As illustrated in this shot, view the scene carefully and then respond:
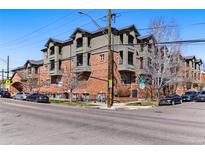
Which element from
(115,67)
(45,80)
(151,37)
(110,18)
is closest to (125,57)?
(115,67)

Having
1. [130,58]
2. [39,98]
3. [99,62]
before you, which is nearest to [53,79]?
[39,98]

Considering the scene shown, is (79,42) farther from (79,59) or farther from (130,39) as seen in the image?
(130,39)

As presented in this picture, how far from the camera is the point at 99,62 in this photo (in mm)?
42594

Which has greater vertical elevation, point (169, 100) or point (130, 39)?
point (130, 39)

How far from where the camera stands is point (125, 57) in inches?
1576

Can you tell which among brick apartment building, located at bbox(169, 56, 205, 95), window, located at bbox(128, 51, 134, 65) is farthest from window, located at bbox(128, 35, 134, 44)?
brick apartment building, located at bbox(169, 56, 205, 95)

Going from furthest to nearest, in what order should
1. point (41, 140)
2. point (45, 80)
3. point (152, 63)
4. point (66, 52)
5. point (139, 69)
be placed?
point (45, 80) < point (66, 52) < point (139, 69) < point (152, 63) < point (41, 140)

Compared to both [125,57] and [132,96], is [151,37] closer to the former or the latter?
[125,57]

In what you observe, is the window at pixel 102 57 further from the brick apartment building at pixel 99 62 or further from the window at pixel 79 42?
the window at pixel 79 42

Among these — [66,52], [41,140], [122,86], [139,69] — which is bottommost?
[41,140]

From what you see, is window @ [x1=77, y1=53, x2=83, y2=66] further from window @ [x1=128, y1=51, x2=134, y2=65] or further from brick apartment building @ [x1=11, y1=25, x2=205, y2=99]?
window @ [x1=128, y1=51, x2=134, y2=65]

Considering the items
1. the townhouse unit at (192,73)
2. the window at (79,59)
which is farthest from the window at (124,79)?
the townhouse unit at (192,73)

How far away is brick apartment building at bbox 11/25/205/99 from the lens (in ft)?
132

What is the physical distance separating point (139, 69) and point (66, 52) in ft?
A: 46.5
